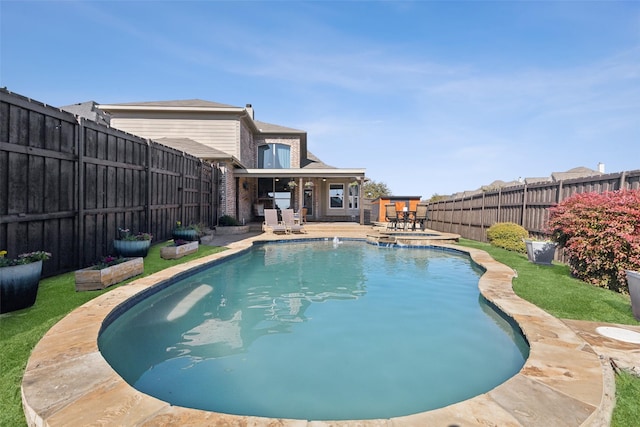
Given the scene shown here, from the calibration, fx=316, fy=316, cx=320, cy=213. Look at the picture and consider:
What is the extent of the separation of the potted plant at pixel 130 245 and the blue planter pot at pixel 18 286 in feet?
8.41

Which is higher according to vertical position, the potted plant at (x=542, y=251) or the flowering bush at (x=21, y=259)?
the flowering bush at (x=21, y=259)

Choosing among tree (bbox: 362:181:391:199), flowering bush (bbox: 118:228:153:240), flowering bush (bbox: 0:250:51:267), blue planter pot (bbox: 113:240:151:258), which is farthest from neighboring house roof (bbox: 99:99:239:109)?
tree (bbox: 362:181:391:199)

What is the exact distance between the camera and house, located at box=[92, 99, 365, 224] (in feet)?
51.4

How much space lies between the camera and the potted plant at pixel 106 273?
477cm

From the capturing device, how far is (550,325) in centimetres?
352

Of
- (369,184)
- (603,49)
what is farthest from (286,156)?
(369,184)

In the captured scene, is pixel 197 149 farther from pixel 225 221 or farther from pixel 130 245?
pixel 130 245

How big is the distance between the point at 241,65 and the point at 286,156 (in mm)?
6093

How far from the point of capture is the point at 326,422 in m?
1.91

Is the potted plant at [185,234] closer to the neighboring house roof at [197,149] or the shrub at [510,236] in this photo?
the neighboring house roof at [197,149]

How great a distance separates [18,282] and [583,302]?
739 cm

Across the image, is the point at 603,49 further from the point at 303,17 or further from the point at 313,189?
the point at 313,189

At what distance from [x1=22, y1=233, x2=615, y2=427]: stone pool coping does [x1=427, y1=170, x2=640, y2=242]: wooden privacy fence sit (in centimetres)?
566

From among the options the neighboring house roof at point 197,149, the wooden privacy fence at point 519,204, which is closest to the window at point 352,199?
the wooden privacy fence at point 519,204
